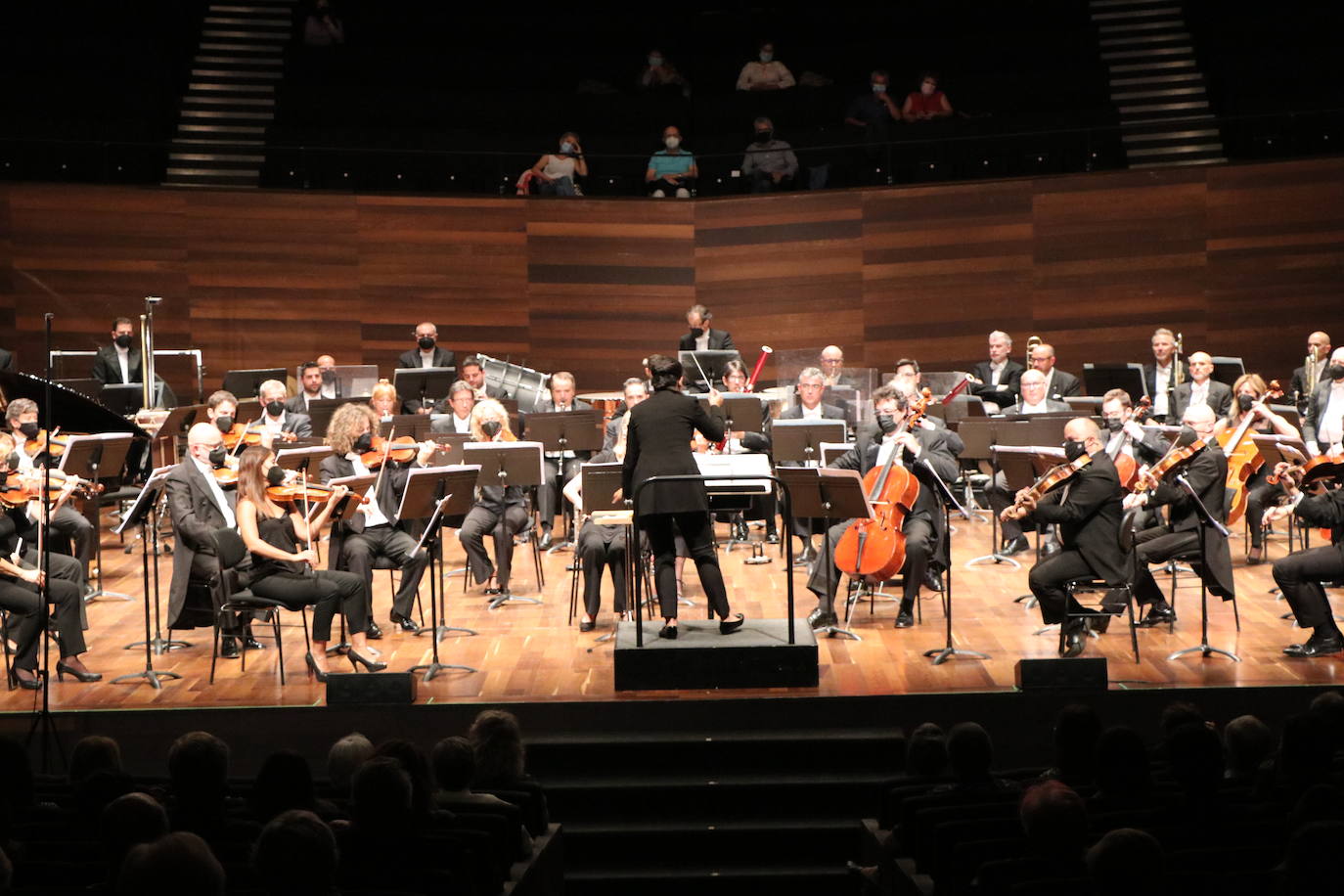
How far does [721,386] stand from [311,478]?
401 centimetres

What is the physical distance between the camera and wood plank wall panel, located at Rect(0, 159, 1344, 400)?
14859 millimetres

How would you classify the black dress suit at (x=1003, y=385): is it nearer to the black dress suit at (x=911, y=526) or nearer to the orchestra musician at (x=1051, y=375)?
the orchestra musician at (x=1051, y=375)

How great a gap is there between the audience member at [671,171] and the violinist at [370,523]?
7079mm

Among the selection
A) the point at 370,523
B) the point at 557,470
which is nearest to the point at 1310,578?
the point at 370,523

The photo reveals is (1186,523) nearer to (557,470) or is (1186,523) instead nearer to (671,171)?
(557,470)

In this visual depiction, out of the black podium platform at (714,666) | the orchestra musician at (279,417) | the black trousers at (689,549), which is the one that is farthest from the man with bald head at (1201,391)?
the orchestra musician at (279,417)

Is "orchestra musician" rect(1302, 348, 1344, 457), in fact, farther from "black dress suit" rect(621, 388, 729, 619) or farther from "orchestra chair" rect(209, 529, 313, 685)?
"orchestra chair" rect(209, 529, 313, 685)

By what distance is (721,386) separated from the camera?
→ 1274 centimetres

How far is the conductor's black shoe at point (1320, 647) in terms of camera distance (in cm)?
823

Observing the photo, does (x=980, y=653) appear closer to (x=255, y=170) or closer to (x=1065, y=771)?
(x=1065, y=771)

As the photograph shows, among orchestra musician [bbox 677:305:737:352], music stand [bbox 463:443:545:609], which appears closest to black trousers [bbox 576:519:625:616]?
music stand [bbox 463:443:545:609]

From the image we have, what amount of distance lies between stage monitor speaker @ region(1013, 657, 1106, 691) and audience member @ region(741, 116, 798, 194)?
8.82 metres

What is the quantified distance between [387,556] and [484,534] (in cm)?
137

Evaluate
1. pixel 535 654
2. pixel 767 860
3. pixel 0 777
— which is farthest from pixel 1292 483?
pixel 0 777
